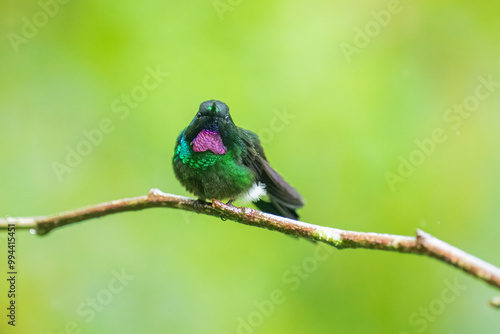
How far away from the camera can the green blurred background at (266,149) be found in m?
4.32

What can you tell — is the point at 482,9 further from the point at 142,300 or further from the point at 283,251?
the point at 142,300

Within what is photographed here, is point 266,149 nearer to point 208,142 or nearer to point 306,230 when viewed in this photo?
point 208,142

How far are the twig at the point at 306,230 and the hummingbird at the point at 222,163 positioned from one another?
0.21 metres

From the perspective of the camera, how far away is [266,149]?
475 centimetres

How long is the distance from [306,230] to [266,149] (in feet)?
9.31

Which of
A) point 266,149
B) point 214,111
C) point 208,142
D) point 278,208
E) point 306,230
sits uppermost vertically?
point 266,149

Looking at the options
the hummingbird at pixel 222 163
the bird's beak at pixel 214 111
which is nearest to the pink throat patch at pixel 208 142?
the hummingbird at pixel 222 163

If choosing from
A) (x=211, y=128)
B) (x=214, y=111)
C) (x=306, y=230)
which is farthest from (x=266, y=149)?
(x=306, y=230)

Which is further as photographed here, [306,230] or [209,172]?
[209,172]

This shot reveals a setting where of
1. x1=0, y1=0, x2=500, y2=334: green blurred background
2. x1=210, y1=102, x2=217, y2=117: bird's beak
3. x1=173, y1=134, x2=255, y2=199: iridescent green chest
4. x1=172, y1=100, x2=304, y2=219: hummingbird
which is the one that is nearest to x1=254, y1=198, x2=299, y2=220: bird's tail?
x1=172, y1=100, x2=304, y2=219: hummingbird

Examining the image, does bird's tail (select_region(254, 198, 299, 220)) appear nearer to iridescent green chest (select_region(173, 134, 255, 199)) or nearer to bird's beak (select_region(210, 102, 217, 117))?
iridescent green chest (select_region(173, 134, 255, 199))

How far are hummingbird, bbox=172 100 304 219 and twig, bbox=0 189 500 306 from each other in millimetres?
211

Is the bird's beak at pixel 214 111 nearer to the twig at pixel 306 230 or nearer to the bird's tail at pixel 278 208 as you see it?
the twig at pixel 306 230

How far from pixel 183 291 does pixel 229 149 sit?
1956mm
